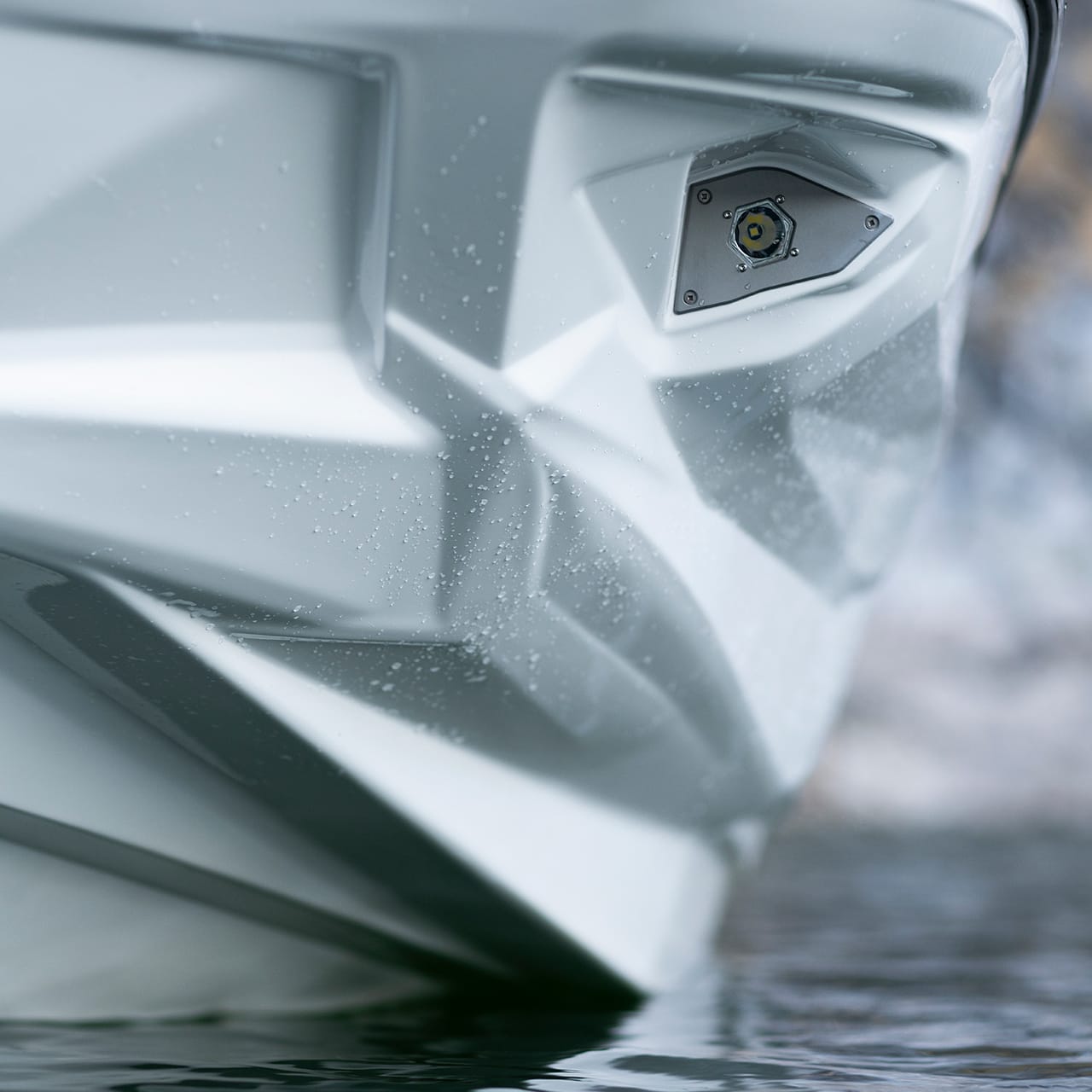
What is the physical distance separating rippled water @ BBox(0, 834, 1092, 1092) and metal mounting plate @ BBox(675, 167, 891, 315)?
57 cm

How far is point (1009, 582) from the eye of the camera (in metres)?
7.11

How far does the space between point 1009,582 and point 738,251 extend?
21.6 feet

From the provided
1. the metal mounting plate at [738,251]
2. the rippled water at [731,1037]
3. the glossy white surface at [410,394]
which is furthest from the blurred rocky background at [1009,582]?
the metal mounting plate at [738,251]

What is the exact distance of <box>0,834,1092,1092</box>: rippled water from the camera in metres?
0.99

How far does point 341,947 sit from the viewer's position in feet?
4.20

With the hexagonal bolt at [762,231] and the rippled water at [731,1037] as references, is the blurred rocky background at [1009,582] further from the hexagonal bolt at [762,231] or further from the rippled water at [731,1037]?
the hexagonal bolt at [762,231]

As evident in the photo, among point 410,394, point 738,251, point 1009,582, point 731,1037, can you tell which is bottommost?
point 731,1037

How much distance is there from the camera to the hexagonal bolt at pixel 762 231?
0.93 metres

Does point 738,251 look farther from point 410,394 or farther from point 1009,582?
point 1009,582

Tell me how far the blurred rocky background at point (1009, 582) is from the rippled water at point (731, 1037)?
4769 mm

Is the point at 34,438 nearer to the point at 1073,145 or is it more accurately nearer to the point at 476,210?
the point at 476,210

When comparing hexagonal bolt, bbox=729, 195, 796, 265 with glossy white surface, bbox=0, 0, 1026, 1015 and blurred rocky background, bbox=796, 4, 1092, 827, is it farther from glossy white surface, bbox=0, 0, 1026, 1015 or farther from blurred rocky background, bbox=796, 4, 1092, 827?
blurred rocky background, bbox=796, 4, 1092, 827

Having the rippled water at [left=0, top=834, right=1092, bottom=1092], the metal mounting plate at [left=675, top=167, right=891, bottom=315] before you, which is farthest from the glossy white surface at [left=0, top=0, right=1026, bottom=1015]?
the rippled water at [left=0, top=834, right=1092, bottom=1092]

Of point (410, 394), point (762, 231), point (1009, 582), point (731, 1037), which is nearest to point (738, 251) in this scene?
point (762, 231)
